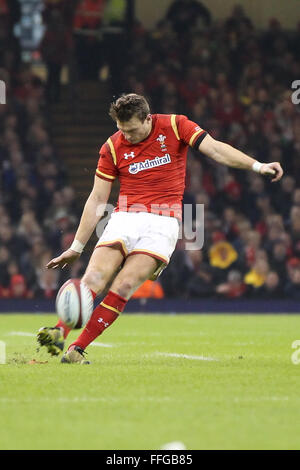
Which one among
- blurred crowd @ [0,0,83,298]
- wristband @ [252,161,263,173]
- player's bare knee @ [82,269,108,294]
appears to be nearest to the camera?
wristband @ [252,161,263,173]

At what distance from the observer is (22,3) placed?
75.7 feet

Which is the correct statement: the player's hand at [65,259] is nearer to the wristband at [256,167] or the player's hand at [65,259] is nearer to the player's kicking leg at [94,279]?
the player's kicking leg at [94,279]

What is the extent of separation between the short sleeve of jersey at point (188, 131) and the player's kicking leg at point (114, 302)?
3.28 ft

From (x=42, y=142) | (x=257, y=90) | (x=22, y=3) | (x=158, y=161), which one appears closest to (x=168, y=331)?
(x=158, y=161)

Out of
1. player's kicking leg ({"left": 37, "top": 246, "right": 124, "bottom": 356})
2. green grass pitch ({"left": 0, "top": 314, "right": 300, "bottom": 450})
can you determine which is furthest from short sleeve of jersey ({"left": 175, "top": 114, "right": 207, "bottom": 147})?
green grass pitch ({"left": 0, "top": 314, "right": 300, "bottom": 450})

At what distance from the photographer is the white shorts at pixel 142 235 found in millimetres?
8438

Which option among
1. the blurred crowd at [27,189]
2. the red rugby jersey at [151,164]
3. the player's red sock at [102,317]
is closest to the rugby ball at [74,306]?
the player's red sock at [102,317]

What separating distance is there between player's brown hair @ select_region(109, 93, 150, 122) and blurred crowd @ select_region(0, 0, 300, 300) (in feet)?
32.6

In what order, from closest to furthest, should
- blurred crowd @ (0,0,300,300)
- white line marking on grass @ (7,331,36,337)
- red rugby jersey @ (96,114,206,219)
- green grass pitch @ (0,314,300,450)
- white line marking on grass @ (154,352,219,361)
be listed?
green grass pitch @ (0,314,300,450), red rugby jersey @ (96,114,206,219), white line marking on grass @ (154,352,219,361), white line marking on grass @ (7,331,36,337), blurred crowd @ (0,0,300,300)

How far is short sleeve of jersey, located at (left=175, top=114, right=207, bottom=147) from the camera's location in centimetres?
853

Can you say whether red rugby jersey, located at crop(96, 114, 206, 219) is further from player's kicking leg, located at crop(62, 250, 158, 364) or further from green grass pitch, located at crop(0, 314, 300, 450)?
green grass pitch, located at crop(0, 314, 300, 450)

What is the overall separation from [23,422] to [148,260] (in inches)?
119

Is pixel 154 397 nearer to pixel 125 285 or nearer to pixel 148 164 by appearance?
pixel 125 285

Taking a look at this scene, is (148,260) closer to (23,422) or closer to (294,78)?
(23,422)
